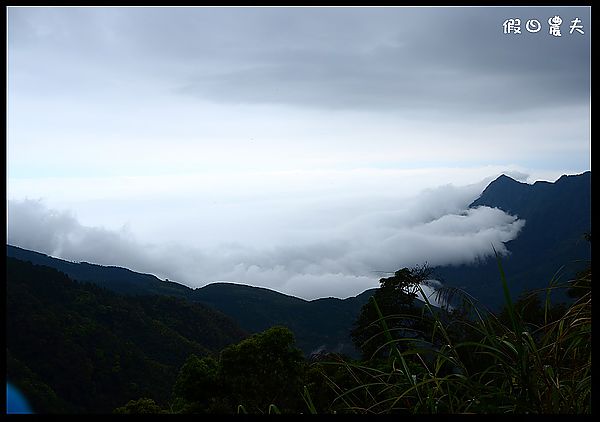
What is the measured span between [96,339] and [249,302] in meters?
23.9

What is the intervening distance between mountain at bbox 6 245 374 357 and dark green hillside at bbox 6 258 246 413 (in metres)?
6.49

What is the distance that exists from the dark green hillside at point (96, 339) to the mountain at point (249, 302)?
255 inches

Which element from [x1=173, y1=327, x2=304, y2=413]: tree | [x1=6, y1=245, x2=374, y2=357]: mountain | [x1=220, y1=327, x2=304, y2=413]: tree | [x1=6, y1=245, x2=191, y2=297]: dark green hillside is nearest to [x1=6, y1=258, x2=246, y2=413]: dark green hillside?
[x1=6, y1=245, x2=374, y2=357]: mountain

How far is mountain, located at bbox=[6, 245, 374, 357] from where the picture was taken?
3556 cm

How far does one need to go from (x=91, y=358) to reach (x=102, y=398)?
2.40 meters

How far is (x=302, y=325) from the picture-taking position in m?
37.7

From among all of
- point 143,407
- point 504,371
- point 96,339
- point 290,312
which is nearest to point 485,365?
point 504,371

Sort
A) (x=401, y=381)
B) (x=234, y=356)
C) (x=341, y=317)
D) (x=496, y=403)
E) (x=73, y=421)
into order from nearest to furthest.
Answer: (x=73, y=421), (x=496, y=403), (x=401, y=381), (x=234, y=356), (x=341, y=317)

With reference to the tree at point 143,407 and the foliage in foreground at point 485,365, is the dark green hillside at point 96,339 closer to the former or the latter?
the tree at point 143,407

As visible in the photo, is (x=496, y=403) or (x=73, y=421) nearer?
(x=73, y=421)

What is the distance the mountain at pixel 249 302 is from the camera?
35562 millimetres

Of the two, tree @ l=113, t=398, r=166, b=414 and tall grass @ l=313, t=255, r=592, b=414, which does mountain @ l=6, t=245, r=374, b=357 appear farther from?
tall grass @ l=313, t=255, r=592, b=414
